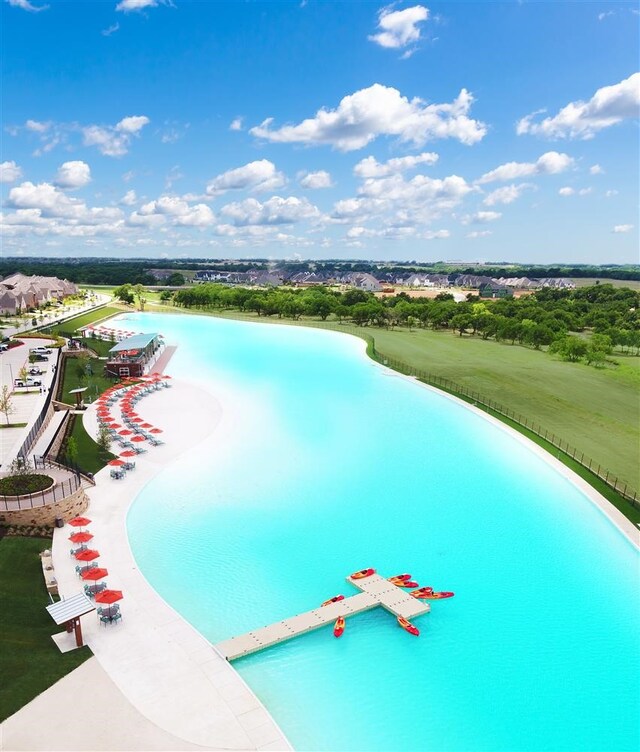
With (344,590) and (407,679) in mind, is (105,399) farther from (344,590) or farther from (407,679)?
(407,679)

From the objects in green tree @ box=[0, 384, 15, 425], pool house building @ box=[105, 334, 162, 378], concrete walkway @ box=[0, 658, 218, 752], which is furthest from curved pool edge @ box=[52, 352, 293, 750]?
pool house building @ box=[105, 334, 162, 378]

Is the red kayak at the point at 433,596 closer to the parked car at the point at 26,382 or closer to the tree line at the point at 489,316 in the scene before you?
the parked car at the point at 26,382

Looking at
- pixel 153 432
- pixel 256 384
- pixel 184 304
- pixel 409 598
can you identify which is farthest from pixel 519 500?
pixel 184 304

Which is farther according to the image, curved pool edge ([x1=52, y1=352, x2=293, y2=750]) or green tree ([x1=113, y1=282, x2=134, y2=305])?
green tree ([x1=113, y1=282, x2=134, y2=305])

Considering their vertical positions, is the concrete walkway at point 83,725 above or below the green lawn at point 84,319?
below

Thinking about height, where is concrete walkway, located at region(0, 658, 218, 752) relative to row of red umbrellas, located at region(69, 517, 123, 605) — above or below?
below

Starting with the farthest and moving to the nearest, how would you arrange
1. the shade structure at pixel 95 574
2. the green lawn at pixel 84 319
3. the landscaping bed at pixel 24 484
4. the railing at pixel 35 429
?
1. the green lawn at pixel 84 319
2. the railing at pixel 35 429
3. the landscaping bed at pixel 24 484
4. the shade structure at pixel 95 574

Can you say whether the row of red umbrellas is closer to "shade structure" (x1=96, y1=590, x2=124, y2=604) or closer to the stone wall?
"shade structure" (x1=96, y1=590, x2=124, y2=604)

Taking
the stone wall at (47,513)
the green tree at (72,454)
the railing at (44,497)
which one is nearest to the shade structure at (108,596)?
the stone wall at (47,513)
